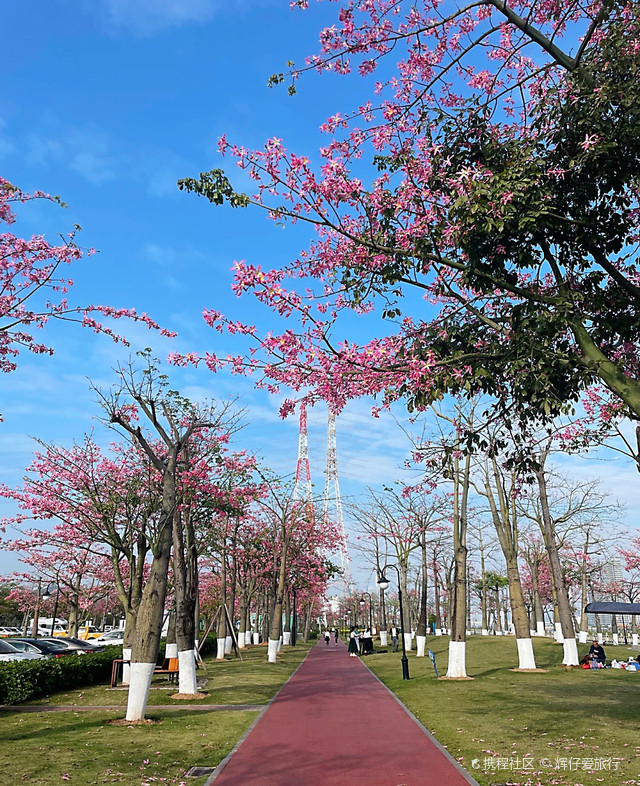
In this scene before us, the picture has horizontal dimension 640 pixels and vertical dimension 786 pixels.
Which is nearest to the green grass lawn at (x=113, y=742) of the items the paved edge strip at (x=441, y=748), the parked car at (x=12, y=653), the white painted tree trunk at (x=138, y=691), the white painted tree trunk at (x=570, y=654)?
the white painted tree trunk at (x=138, y=691)

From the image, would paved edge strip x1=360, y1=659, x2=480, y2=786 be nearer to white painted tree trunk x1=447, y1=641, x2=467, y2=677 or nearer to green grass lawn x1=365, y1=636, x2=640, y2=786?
green grass lawn x1=365, y1=636, x2=640, y2=786

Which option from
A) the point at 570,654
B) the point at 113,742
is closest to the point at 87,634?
the point at 570,654

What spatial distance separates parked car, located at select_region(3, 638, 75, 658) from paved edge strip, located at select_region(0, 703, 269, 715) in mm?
12612

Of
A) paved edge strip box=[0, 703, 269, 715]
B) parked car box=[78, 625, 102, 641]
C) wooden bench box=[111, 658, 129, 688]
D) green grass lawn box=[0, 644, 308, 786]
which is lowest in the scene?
green grass lawn box=[0, 644, 308, 786]

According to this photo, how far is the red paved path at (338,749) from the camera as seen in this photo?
817cm

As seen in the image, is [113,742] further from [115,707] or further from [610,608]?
[610,608]

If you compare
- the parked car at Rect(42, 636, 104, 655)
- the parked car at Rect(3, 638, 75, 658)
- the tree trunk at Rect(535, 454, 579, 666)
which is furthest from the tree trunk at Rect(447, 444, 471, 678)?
the parked car at Rect(42, 636, 104, 655)

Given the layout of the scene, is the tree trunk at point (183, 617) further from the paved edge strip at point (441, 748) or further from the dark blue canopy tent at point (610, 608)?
the dark blue canopy tent at point (610, 608)

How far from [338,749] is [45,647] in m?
24.4

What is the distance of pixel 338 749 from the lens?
32.7 ft

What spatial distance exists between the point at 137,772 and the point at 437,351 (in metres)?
6.79

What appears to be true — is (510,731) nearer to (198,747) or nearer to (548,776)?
(548,776)

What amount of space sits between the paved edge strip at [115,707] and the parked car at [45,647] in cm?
1261

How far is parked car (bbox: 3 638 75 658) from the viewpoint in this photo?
28.0 m
